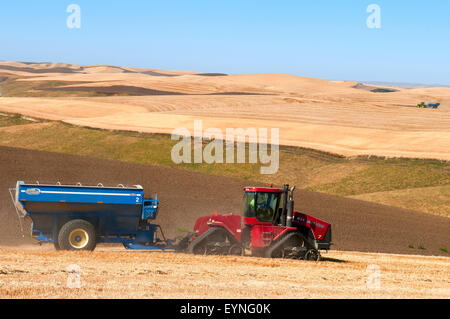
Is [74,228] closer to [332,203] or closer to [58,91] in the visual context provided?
[332,203]

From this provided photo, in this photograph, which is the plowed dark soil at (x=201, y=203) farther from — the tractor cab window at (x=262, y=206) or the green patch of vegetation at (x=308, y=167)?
the green patch of vegetation at (x=308, y=167)

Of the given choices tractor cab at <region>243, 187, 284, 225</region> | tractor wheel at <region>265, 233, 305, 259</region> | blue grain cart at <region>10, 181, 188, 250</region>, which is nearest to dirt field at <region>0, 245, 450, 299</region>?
tractor wheel at <region>265, 233, 305, 259</region>

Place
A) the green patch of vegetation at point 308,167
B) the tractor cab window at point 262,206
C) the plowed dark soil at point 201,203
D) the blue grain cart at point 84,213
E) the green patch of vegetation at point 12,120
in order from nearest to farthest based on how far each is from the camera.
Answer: the blue grain cart at point 84,213, the tractor cab window at point 262,206, the plowed dark soil at point 201,203, the green patch of vegetation at point 308,167, the green patch of vegetation at point 12,120

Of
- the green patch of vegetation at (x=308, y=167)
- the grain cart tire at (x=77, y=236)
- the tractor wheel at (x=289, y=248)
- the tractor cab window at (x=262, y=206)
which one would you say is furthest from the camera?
the green patch of vegetation at (x=308, y=167)

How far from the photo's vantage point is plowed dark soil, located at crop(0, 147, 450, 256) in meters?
28.9

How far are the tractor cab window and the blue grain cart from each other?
10.8 feet

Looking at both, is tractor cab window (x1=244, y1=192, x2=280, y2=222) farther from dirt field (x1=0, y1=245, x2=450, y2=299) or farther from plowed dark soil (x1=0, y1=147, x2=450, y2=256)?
plowed dark soil (x1=0, y1=147, x2=450, y2=256)

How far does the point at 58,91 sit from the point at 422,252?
101922mm

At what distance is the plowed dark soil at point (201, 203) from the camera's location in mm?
28875

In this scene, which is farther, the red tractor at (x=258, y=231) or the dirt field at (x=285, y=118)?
the dirt field at (x=285, y=118)

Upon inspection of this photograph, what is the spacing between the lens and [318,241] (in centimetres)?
2111

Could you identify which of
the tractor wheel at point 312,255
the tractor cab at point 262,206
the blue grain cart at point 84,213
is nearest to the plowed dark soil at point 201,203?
the blue grain cart at point 84,213

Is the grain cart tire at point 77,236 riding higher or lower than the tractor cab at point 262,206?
lower
